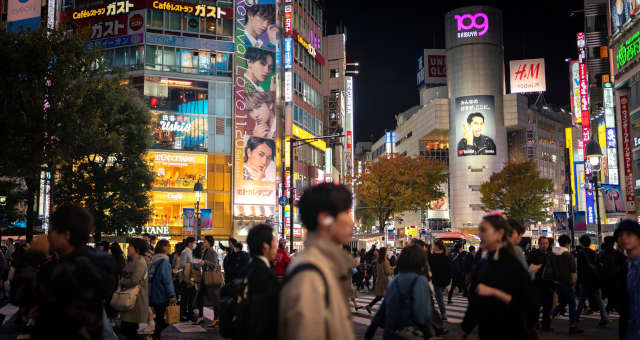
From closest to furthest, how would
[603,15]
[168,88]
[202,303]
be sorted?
[202,303], [168,88], [603,15]

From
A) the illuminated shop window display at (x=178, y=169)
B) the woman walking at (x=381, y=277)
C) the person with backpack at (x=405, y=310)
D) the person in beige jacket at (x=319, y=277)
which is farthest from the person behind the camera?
the illuminated shop window display at (x=178, y=169)

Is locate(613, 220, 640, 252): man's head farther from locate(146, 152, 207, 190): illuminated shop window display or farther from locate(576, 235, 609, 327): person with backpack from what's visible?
locate(146, 152, 207, 190): illuminated shop window display

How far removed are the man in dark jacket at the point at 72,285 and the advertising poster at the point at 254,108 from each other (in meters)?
44.7

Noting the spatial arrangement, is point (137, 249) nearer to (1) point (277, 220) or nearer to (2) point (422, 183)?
(1) point (277, 220)

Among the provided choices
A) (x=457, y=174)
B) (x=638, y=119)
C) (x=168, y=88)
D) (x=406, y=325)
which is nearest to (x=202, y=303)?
(x=406, y=325)

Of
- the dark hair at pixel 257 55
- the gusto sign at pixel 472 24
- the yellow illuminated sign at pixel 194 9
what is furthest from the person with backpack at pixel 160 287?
the gusto sign at pixel 472 24

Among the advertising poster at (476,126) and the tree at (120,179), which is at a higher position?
the advertising poster at (476,126)

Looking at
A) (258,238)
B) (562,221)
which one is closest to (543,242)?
(258,238)

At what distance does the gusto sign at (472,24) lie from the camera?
10300 cm

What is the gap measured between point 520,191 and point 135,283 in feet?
219

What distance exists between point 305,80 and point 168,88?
15702 millimetres

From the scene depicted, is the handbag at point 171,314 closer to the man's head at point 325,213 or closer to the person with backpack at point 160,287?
the person with backpack at point 160,287

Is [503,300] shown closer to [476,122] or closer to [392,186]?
[392,186]

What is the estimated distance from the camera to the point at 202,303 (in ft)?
45.9
